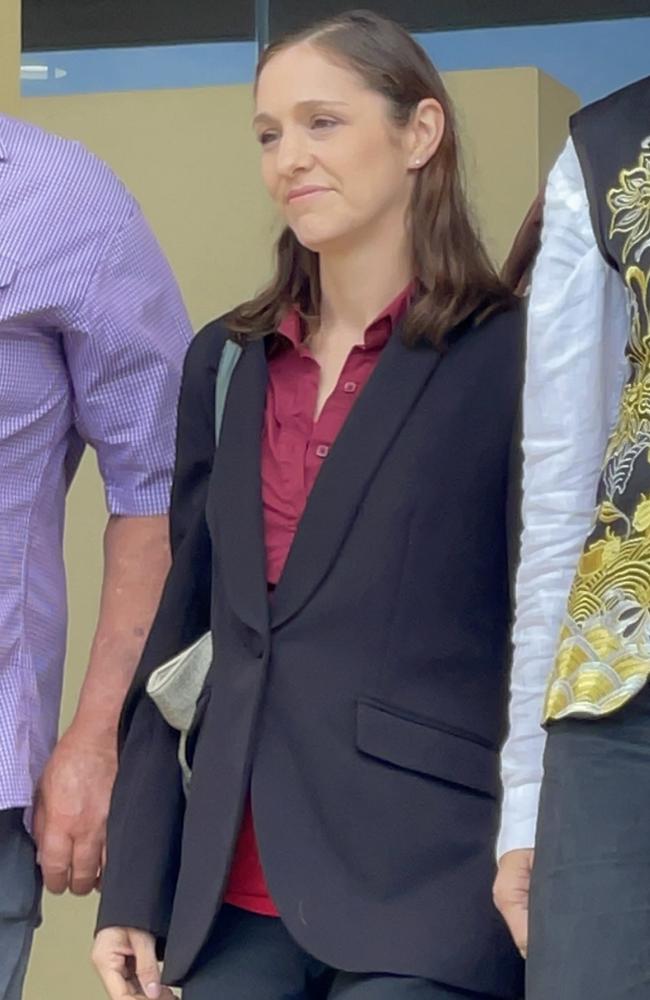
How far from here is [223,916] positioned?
1.80 metres

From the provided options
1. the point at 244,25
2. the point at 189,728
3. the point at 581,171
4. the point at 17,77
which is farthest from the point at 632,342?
the point at 244,25

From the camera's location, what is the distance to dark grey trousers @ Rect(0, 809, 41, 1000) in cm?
196

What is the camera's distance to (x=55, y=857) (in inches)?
78.5

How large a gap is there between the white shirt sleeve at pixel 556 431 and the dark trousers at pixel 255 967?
0.26 meters

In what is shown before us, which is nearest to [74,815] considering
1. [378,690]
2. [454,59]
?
[378,690]

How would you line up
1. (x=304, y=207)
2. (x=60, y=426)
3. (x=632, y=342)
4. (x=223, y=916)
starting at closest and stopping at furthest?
(x=632, y=342), (x=223, y=916), (x=304, y=207), (x=60, y=426)

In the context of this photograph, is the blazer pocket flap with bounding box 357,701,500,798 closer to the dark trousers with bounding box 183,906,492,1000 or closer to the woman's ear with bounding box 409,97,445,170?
the dark trousers with bounding box 183,906,492,1000

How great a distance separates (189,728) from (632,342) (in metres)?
0.61

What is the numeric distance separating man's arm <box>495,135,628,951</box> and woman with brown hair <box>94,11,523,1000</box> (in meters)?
0.14

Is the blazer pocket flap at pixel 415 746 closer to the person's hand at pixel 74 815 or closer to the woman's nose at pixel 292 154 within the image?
the person's hand at pixel 74 815

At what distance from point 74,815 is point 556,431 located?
694 mm

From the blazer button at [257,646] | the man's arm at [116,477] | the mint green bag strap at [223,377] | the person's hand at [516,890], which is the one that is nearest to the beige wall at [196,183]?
the man's arm at [116,477]

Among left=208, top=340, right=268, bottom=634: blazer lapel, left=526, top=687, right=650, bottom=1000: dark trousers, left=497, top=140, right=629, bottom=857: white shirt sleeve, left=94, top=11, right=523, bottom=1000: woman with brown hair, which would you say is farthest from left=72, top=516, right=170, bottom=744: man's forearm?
left=526, top=687, right=650, bottom=1000: dark trousers

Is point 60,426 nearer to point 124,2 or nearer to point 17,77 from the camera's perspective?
point 17,77
